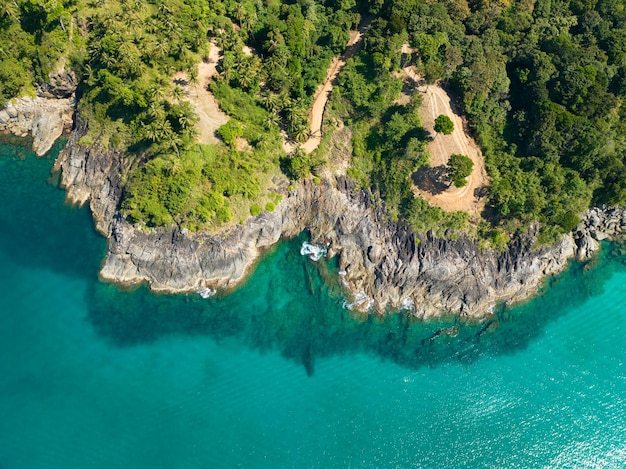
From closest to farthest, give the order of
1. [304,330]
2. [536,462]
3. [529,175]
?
1. [536,462]
2. [304,330]
3. [529,175]

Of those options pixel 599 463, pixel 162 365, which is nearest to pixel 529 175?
pixel 599 463

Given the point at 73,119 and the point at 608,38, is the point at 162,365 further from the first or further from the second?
the point at 608,38

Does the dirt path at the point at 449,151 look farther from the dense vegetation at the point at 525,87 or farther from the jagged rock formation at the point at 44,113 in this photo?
the jagged rock formation at the point at 44,113

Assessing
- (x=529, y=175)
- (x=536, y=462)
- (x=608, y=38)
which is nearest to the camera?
(x=536, y=462)

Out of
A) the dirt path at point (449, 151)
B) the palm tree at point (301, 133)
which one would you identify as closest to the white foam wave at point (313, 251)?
the palm tree at point (301, 133)

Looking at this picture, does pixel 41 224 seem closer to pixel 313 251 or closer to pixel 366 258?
pixel 313 251

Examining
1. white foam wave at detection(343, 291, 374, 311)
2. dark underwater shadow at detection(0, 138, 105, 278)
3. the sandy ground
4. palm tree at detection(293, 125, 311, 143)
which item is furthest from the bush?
dark underwater shadow at detection(0, 138, 105, 278)
